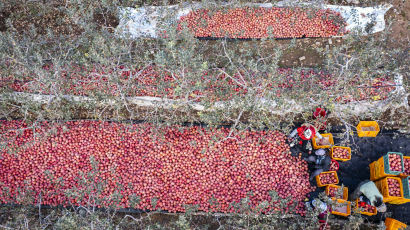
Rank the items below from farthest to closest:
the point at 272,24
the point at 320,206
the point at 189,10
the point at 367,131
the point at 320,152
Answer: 1. the point at 189,10
2. the point at 272,24
3. the point at 367,131
4. the point at 320,152
5. the point at 320,206

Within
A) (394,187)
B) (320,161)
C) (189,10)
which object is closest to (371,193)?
(394,187)

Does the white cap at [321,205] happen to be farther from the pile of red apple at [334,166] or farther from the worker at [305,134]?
the worker at [305,134]

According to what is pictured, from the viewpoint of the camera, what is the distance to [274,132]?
258 inches

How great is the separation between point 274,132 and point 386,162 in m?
2.39

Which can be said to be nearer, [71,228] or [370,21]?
[71,228]

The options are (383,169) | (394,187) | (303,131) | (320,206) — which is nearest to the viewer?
(320,206)

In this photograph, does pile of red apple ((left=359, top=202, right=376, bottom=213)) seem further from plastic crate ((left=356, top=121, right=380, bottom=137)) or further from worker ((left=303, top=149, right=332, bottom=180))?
plastic crate ((left=356, top=121, right=380, bottom=137))

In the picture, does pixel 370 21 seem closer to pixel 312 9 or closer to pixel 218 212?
pixel 312 9

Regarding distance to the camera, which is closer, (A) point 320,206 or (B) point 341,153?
(A) point 320,206

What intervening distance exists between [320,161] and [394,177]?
1508 mm

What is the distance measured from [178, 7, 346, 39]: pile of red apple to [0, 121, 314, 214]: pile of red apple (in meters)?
3.25

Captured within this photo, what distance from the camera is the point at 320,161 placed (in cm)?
609

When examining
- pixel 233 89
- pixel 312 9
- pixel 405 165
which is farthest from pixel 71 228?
pixel 312 9

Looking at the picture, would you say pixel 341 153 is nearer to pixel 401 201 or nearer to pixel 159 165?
pixel 401 201
